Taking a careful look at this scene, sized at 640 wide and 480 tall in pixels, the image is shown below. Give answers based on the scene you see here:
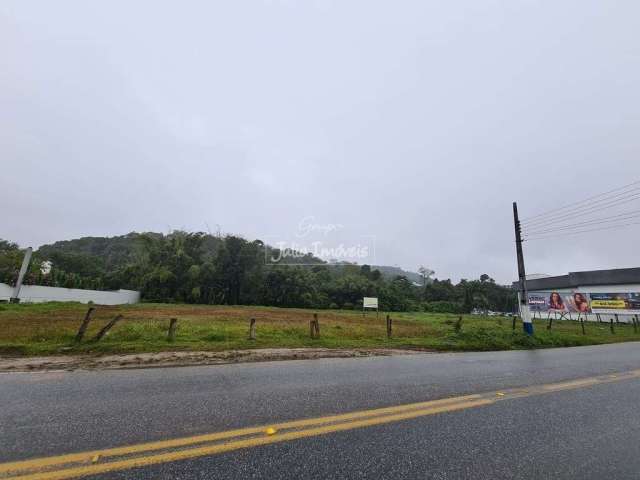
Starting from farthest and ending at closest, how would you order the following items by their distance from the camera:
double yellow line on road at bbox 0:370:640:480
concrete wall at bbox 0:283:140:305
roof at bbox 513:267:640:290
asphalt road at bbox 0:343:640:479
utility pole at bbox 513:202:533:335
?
roof at bbox 513:267:640:290, concrete wall at bbox 0:283:140:305, utility pole at bbox 513:202:533:335, asphalt road at bbox 0:343:640:479, double yellow line on road at bbox 0:370:640:480

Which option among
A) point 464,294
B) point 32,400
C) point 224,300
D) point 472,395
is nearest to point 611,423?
point 472,395

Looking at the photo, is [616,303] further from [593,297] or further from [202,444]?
[202,444]

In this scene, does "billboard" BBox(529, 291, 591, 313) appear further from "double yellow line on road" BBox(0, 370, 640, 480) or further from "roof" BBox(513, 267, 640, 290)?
"double yellow line on road" BBox(0, 370, 640, 480)

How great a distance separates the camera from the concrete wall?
3047 cm

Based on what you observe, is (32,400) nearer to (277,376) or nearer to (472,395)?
(277,376)

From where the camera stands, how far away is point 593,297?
122ft

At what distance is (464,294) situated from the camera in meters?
82.9

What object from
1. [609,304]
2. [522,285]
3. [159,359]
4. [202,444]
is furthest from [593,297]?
[202,444]

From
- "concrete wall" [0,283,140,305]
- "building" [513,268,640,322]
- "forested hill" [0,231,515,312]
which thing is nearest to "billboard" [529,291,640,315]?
"building" [513,268,640,322]

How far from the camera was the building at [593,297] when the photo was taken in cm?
3484

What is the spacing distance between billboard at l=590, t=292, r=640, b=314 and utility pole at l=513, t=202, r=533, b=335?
29194mm

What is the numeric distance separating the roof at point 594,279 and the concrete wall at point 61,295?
2397 inches

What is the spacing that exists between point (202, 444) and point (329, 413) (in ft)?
4.97

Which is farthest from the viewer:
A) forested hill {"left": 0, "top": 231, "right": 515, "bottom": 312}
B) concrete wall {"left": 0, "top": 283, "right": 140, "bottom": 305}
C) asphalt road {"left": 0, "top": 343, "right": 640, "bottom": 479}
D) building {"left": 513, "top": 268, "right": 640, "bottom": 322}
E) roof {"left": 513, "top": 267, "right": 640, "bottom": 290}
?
forested hill {"left": 0, "top": 231, "right": 515, "bottom": 312}
